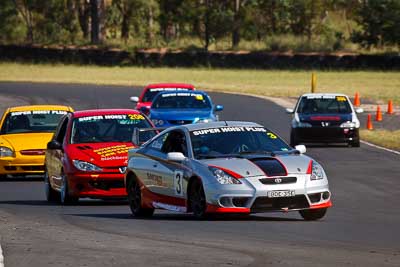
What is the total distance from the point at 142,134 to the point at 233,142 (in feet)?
12.7

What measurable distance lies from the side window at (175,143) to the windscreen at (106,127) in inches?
132

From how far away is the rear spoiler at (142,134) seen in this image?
18750 millimetres

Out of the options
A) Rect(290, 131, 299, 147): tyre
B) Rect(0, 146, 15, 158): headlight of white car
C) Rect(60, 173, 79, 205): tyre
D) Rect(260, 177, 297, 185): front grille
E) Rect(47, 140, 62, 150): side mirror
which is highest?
Rect(260, 177, 297, 185): front grille

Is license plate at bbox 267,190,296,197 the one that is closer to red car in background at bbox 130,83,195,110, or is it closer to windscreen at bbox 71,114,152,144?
windscreen at bbox 71,114,152,144

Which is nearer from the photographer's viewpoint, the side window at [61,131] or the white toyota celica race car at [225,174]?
the white toyota celica race car at [225,174]

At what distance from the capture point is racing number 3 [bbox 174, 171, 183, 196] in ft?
51.3

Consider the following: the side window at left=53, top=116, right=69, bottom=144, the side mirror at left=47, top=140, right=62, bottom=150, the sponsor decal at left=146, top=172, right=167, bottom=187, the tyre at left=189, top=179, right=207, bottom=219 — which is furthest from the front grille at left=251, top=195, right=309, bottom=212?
the side window at left=53, top=116, right=69, bottom=144

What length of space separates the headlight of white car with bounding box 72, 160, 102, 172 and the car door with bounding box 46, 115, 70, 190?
0.56 meters

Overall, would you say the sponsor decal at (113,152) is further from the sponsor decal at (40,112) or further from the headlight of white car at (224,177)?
the sponsor decal at (40,112)

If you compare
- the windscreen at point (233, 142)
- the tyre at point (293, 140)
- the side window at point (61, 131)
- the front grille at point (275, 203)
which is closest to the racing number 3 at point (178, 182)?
the windscreen at point (233, 142)

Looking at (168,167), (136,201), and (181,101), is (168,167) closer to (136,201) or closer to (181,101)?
(136,201)

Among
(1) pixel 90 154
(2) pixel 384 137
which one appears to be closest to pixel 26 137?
(1) pixel 90 154

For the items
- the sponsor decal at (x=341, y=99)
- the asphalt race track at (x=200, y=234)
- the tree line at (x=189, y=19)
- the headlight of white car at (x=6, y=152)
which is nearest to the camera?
the asphalt race track at (x=200, y=234)

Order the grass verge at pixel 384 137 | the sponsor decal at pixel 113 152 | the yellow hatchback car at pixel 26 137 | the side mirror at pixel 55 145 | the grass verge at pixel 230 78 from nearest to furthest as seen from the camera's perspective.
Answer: the sponsor decal at pixel 113 152
the side mirror at pixel 55 145
the yellow hatchback car at pixel 26 137
the grass verge at pixel 384 137
the grass verge at pixel 230 78
